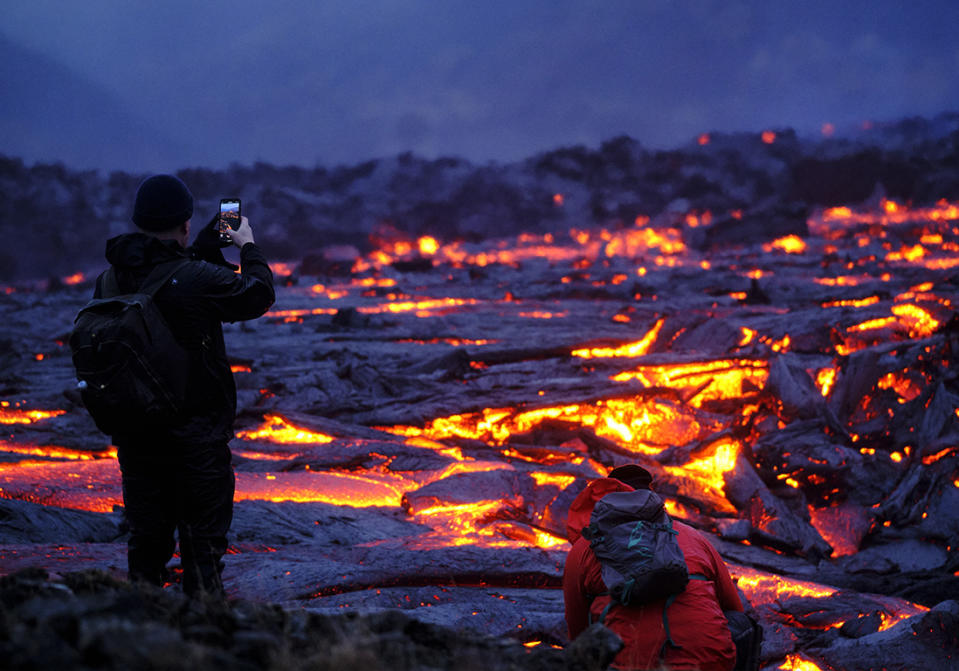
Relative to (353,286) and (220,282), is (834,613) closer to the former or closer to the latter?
(220,282)

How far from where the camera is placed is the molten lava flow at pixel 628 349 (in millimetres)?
11227

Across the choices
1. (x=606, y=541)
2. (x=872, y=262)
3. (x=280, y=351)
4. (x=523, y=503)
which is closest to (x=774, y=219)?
(x=872, y=262)

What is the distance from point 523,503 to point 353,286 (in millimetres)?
23343

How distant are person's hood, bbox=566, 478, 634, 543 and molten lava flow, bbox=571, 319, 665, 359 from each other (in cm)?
823

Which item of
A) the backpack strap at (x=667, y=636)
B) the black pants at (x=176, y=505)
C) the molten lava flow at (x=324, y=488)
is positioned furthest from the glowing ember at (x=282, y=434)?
the backpack strap at (x=667, y=636)

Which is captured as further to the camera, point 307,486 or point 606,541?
point 307,486

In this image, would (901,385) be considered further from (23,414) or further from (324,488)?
(23,414)

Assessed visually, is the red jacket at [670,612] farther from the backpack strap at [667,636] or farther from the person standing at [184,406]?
the person standing at [184,406]

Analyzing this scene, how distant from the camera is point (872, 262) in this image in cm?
2631

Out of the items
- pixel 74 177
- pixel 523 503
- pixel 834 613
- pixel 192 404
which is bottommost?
pixel 834 613

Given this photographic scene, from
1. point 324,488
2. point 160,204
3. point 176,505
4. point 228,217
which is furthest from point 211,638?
point 324,488

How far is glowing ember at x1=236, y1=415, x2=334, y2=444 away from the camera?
7938mm

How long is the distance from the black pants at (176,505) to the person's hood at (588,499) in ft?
4.72

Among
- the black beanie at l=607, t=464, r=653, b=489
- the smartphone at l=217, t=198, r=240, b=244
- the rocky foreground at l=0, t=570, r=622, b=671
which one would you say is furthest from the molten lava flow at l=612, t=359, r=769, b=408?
the rocky foreground at l=0, t=570, r=622, b=671
